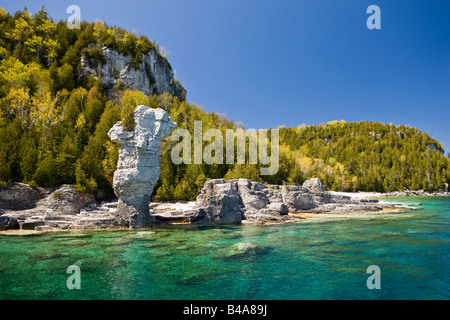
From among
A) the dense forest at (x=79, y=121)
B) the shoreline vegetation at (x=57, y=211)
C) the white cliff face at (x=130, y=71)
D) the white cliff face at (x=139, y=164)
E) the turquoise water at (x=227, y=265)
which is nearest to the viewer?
the turquoise water at (x=227, y=265)

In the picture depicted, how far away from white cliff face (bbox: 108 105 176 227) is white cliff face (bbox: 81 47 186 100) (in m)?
36.3

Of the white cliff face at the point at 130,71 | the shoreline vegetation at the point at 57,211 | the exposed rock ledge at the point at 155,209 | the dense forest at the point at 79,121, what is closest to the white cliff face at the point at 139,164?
the exposed rock ledge at the point at 155,209

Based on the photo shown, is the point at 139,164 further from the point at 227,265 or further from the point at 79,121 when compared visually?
the point at 79,121

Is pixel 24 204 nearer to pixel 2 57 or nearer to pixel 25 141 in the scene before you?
pixel 25 141

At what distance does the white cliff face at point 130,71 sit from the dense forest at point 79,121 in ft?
4.47

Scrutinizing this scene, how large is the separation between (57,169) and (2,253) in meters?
15.7

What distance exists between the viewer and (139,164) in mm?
23188

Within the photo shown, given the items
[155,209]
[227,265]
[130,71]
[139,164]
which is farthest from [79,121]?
[227,265]

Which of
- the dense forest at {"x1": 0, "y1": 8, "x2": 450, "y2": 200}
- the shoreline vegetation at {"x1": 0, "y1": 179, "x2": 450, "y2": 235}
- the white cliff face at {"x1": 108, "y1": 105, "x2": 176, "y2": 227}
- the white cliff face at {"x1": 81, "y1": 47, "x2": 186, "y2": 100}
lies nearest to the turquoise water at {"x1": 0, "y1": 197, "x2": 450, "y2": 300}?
the shoreline vegetation at {"x1": 0, "y1": 179, "x2": 450, "y2": 235}

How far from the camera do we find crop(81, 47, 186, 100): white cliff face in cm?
5459

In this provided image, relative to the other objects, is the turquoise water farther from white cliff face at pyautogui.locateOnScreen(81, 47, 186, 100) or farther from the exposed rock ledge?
white cliff face at pyautogui.locateOnScreen(81, 47, 186, 100)

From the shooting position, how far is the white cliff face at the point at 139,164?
2275 cm

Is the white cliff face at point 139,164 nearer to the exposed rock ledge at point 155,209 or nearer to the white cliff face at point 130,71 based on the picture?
the exposed rock ledge at point 155,209

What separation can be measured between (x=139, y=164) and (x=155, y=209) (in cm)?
691
